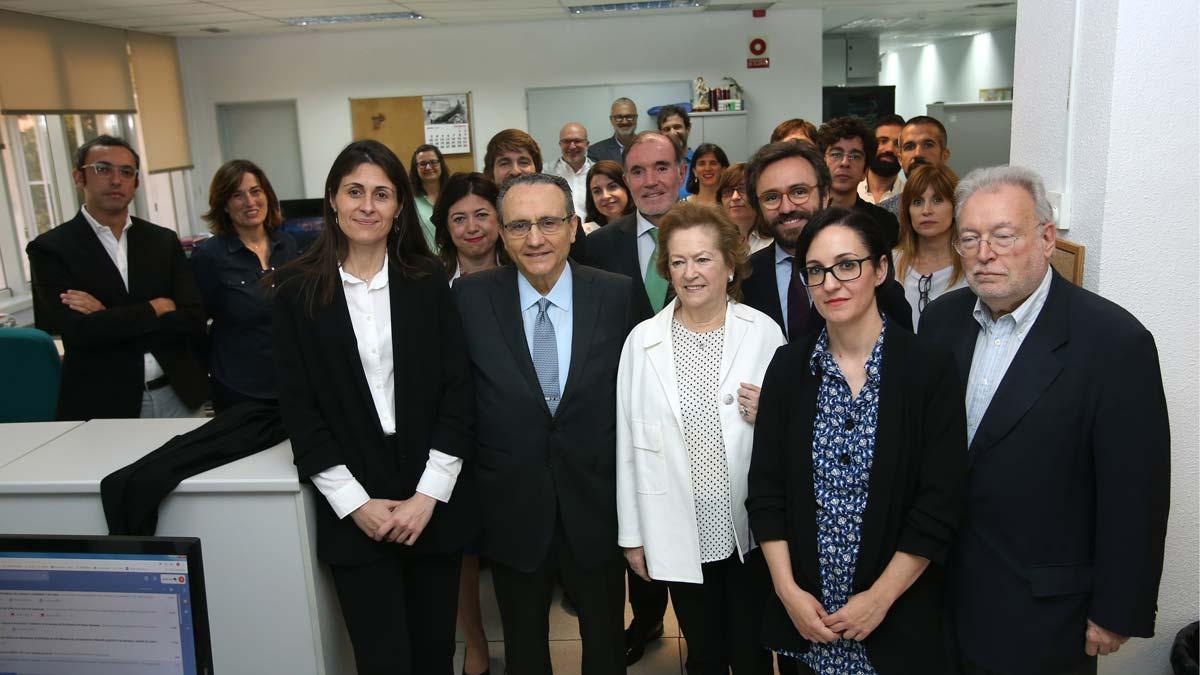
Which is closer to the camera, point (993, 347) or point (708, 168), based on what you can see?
point (993, 347)

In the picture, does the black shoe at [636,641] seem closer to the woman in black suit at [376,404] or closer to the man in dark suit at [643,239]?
the man in dark suit at [643,239]

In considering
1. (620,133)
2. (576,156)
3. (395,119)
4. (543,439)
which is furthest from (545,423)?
(395,119)

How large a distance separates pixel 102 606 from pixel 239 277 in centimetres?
205

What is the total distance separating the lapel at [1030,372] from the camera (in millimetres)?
1680

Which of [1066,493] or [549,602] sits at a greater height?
[1066,493]

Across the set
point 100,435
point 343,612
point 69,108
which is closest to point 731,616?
point 343,612

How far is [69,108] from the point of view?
6.77m

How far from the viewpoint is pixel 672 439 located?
2.02 meters

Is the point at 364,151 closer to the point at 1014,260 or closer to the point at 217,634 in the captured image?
the point at 217,634

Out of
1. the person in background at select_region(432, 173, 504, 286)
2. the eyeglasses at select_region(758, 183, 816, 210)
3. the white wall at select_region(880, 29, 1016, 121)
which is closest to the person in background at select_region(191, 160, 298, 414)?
the person in background at select_region(432, 173, 504, 286)

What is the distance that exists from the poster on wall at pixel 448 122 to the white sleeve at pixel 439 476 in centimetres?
767

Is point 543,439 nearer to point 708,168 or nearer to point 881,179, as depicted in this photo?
point 708,168

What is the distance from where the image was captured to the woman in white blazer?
6.61 ft

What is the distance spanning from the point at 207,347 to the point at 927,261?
2706 mm
